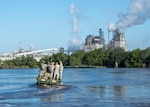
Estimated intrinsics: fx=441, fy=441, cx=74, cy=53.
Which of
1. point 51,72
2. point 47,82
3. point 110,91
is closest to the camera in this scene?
point 110,91

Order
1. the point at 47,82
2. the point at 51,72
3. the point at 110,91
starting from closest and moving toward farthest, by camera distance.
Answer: the point at 110,91 < the point at 47,82 < the point at 51,72

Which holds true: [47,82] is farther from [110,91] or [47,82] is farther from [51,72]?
[110,91]

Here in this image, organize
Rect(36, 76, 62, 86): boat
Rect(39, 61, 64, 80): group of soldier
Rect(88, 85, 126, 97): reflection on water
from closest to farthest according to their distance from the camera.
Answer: Rect(88, 85, 126, 97): reflection on water, Rect(36, 76, 62, 86): boat, Rect(39, 61, 64, 80): group of soldier

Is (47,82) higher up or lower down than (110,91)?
higher up

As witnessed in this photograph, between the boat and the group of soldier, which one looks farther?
the group of soldier

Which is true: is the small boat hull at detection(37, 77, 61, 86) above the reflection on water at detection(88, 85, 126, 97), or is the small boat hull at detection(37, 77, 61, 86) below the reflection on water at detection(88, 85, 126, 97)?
above

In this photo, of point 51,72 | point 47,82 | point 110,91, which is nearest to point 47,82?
point 47,82

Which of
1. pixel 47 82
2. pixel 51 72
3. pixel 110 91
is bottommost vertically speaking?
pixel 110 91

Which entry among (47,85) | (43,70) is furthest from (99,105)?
(43,70)

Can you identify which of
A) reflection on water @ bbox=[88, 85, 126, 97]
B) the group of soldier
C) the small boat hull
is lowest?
reflection on water @ bbox=[88, 85, 126, 97]

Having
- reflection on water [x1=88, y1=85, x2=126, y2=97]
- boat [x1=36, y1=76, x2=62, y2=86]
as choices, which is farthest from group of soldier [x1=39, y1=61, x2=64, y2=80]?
reflection on water [x1=88, y1=85, x2=126, y2=97]

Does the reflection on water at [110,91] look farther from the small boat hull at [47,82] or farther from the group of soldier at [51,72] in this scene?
the group of soldier at [51,72]

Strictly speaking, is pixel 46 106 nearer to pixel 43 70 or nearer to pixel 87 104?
pixel 87 104

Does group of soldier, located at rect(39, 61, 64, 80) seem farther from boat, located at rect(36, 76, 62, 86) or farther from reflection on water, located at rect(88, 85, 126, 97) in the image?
reflection on water, located at rect(88, 85, 126, 97)
